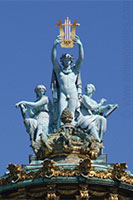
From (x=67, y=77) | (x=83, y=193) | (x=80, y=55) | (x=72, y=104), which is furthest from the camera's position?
(x=80, y=55)

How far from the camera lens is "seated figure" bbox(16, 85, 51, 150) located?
73312 mm

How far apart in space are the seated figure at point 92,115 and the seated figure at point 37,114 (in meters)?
1.90

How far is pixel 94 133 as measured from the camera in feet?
238

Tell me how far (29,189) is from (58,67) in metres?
10.6

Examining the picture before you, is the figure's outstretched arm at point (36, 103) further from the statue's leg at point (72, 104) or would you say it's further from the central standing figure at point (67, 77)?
the statue's leg at point (72, 104)

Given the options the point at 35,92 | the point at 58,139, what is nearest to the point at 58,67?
the point at 35,92

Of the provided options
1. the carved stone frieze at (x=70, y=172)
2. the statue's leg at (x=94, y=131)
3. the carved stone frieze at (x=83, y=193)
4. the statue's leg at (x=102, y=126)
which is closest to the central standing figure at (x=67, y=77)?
the statue's leg at (x=102, y=126)

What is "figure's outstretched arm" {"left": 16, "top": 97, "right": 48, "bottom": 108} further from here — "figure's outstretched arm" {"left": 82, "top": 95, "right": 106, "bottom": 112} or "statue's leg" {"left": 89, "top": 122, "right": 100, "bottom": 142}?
"statue's leg" {"left": 89, "top": 122, "right": 100, "bottom": 142}

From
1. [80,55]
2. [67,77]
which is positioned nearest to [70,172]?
[67,77]

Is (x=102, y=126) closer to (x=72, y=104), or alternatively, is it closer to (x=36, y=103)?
(x=72, y=104)

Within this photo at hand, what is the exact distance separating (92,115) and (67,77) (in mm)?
2908

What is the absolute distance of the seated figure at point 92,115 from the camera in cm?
7288

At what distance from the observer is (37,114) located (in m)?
74.9

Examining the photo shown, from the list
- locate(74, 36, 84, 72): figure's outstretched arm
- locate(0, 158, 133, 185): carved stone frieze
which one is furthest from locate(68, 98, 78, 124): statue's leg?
locate(0, 158, 133, 185): carved stone frieze
